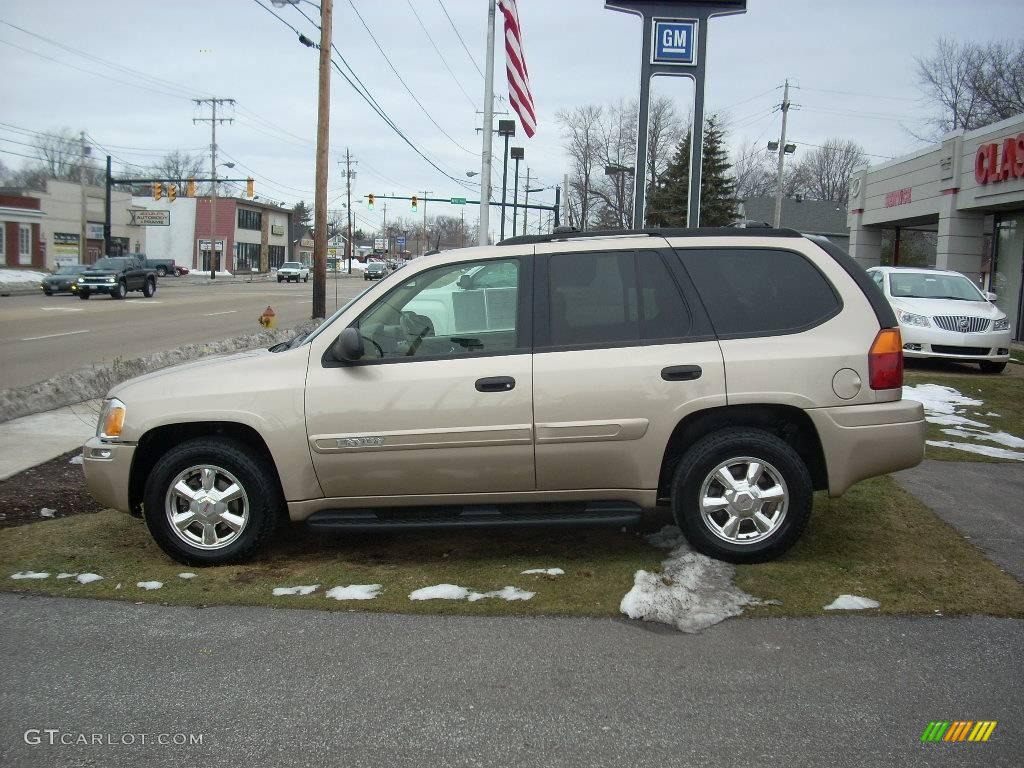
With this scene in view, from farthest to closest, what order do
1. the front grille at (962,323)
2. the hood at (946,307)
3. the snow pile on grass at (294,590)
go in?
the hood at (946,307)
the front grille at (962,323)
the snow pile on grass at (294,590)

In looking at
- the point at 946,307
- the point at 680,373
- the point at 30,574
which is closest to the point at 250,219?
the point at 946,307

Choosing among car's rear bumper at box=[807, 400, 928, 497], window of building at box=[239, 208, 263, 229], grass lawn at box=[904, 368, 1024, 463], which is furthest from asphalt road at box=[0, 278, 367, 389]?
window of building at box=[239, 208, 263, 229]

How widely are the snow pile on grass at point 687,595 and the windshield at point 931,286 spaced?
11251 millimetres

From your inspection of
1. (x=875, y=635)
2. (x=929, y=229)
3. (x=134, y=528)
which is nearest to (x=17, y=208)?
(x=929, y=229)

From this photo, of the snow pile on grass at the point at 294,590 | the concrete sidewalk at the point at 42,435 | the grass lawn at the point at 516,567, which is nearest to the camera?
the grass lawn at the point at 516,567

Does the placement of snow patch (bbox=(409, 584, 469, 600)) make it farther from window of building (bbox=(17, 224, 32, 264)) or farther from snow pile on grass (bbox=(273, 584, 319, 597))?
window of building (bbox=(17, 224, 32, 264))

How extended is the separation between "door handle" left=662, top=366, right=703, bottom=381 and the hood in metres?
10.5

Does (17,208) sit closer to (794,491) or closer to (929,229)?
(929,229)

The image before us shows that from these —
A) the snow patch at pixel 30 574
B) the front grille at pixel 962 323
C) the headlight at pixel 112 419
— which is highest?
the front grille at pixel 962 323

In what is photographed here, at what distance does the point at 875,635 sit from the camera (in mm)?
4195

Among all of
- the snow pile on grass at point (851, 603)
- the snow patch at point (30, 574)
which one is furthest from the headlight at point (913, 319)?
the snow patch at point (30, 574)

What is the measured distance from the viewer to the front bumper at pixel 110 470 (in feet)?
16.7

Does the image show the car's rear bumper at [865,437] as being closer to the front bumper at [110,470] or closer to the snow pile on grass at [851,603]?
the snow pile on grass at [851,603]

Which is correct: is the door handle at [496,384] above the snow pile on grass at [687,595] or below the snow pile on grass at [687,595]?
above
